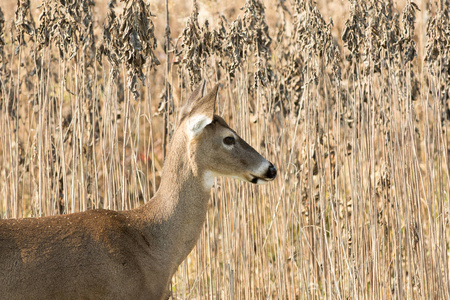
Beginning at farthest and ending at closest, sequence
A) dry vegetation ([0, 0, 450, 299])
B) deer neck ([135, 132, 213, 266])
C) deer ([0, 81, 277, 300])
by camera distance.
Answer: dry vegetation ([0, 0, 450, 299]) < deer neck ([135, 132, 213, 266]) < deer ([0, 81, 277, 300])

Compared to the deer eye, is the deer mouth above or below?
below

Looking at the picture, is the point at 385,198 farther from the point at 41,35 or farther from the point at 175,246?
the point at 41,35

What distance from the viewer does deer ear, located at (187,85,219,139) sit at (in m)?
3.46

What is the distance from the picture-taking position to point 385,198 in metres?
5.24

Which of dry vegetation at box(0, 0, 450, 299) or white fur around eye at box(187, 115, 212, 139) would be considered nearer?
white fur around eye at box(187, 115, 212, 139)

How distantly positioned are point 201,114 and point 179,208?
1.93ft

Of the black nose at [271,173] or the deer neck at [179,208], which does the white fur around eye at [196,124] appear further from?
the black nose at [271,173]

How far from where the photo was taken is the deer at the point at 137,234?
3174 mm

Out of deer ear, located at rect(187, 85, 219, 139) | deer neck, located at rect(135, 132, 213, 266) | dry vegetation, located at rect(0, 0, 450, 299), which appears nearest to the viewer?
deer ear, located at rect(187, 85, 219, 139)

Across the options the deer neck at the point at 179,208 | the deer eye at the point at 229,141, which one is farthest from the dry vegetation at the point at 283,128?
the deer eye at the point at 229,141

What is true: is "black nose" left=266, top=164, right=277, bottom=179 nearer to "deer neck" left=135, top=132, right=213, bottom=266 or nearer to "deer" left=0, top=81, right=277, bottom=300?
"deer" left=0, top=81, right=277, bottom=300

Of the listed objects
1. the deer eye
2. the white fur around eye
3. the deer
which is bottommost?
the deer

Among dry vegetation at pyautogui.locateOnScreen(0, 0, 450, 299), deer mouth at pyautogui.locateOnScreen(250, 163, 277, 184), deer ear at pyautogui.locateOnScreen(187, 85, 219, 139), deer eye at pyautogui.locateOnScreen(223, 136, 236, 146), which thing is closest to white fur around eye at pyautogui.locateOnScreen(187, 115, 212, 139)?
deer ear at pyautogui.locateOnScreen(187, 85, 219, 139)

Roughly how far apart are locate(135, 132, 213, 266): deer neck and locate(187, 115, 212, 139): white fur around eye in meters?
0.09
